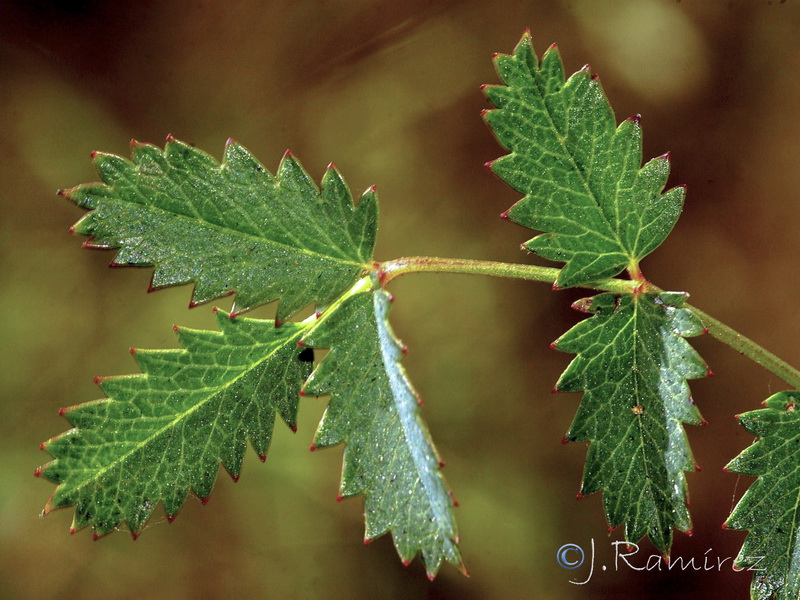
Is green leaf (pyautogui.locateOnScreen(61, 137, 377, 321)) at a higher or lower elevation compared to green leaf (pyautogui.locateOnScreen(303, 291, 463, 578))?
higher

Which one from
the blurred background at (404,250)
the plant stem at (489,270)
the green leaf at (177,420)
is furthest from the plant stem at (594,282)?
the blurred background at (404,250)

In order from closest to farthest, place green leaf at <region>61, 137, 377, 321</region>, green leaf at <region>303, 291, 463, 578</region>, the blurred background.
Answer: green leaf at <region>303, 291, 463, 578</region> → green leaf at <region>61, 137, 377, 321</region> → the blurred background

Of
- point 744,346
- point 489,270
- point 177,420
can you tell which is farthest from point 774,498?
point 177,420

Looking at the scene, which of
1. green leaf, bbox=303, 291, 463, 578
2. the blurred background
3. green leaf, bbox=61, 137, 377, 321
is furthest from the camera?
the blurred background

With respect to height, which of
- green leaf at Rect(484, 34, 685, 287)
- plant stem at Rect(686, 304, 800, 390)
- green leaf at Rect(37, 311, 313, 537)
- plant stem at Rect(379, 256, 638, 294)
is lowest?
green leaf at Rect(37, 311, 313, 537)

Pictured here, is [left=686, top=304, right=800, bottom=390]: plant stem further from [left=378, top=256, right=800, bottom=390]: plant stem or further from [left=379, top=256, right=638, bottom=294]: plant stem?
[left=379, top=256, right=638, bottom=294]: plant stem

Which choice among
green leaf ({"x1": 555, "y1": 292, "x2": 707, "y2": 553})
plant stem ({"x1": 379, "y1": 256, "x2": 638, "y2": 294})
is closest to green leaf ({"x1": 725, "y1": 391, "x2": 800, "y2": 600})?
green leaf ({"x1": 555, "y1": 292, "x2": 707, "y2": 553})

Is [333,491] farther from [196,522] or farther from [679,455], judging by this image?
[679,455]

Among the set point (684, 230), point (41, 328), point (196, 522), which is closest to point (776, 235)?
point (684, 230)
